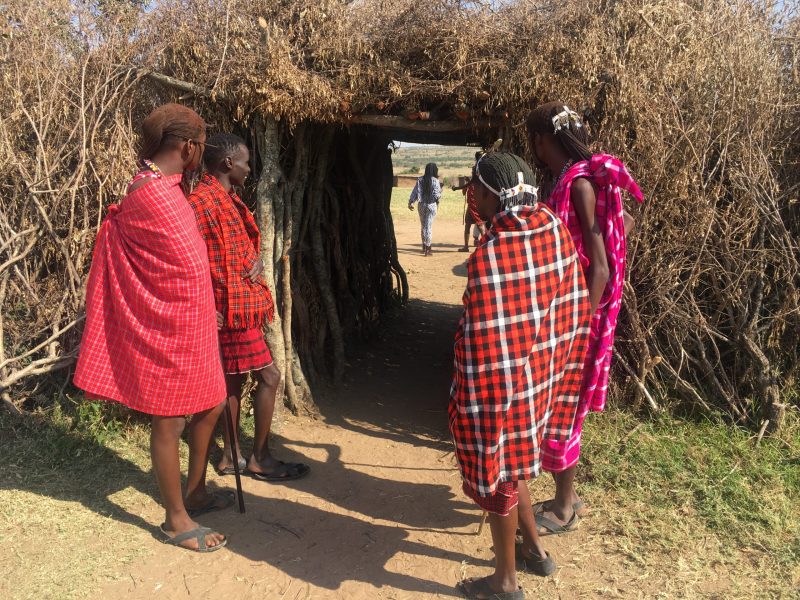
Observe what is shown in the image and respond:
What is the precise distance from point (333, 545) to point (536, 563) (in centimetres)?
100

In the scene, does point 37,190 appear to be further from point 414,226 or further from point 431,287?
point 414,226

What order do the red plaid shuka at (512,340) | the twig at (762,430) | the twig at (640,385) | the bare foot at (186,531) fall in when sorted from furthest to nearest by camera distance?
the twig at (640,385), the twig at (762,430), the bare foot at (186,531), the red plaid shuka at (512,340)

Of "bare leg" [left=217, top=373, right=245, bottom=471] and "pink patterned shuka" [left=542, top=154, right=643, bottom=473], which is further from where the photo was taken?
"bare leg" [left=217, top=373, right=245, bottom=471]

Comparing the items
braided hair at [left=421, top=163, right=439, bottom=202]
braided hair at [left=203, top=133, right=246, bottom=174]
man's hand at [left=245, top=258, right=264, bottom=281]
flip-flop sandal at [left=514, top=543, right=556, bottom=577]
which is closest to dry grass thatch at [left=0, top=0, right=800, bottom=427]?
braided hair at [left=203, top=133, right=246, bottom=174]

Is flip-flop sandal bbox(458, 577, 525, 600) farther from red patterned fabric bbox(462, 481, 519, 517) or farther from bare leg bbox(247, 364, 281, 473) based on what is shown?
bare leg bbox(247, 364, 281, 473)

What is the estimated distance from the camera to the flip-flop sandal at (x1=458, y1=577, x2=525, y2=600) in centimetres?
262

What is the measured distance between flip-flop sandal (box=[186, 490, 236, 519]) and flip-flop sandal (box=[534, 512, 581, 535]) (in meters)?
1.65

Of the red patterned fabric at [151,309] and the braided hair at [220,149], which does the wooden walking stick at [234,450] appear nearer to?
the red patterned fabric at [151,309]

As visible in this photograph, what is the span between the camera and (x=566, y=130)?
2.80 metres

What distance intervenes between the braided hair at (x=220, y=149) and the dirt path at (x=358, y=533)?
183 cm

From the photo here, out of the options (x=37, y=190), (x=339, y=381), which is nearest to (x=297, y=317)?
(x=339, y=381)

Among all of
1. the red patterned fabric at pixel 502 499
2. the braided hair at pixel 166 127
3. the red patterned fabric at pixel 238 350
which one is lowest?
the red patterned fabric at pixel 502 499

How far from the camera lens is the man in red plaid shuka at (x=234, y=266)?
129 inches

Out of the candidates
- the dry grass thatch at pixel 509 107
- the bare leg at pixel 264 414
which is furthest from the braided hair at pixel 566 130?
the bare leg at pixel 264 414
